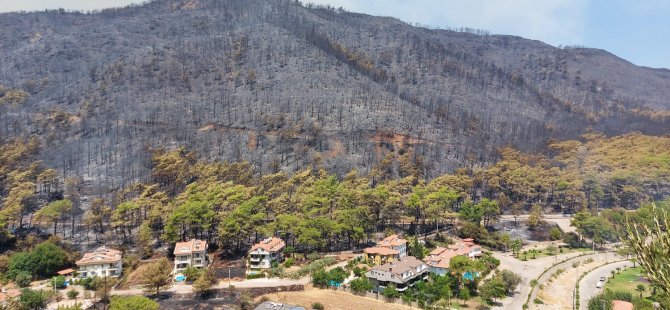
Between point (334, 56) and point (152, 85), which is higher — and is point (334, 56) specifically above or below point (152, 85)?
above

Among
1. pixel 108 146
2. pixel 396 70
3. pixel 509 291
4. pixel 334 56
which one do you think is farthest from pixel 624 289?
pixel 396 70

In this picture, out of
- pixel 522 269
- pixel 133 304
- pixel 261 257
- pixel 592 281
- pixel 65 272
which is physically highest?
pixel 133 304

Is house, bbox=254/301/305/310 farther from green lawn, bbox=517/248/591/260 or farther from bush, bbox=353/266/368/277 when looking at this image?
green lawn, bbox=517/248/591/260

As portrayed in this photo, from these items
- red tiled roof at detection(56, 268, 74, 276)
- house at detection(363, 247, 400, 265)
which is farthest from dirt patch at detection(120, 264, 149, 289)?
house at detection(363, 247, 400, 265)

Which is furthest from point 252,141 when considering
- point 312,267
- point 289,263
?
point 312,267

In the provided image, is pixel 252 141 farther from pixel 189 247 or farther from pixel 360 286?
pixel 360 286

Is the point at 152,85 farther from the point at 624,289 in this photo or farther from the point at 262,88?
the point at 624,289
